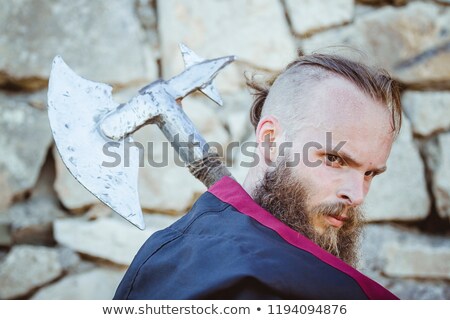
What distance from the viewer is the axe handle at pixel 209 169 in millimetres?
1264

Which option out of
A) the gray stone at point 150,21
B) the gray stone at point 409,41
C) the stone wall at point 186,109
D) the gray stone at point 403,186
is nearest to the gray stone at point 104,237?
the stone wall at point 186,109

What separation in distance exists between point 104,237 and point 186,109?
1.60 ft

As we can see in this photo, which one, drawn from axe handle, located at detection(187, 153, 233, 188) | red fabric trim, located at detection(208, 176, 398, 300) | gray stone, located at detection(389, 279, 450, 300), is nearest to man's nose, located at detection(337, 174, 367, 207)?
red fabric trim, located at detection(208, 176, 398, 300)

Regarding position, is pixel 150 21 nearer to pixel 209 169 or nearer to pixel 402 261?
pixel 209 169

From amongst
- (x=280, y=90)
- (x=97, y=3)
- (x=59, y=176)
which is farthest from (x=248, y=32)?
(x=280, y=90)

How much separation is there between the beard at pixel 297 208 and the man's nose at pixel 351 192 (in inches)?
0.5

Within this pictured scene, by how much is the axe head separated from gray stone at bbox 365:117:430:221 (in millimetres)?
1079

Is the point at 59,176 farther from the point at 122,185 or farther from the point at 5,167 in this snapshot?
the point at 122,185

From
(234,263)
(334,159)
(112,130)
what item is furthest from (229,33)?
(234,263)

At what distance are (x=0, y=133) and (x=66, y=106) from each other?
2.89ft

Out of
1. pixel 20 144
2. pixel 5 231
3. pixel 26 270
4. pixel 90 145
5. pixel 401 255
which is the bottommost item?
pixel 401 255

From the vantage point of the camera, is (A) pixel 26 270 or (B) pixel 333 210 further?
(A) pixel 26 270

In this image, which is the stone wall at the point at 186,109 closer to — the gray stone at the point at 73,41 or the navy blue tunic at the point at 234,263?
the gray stone at the point at 73,41

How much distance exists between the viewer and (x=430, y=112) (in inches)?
82.0
